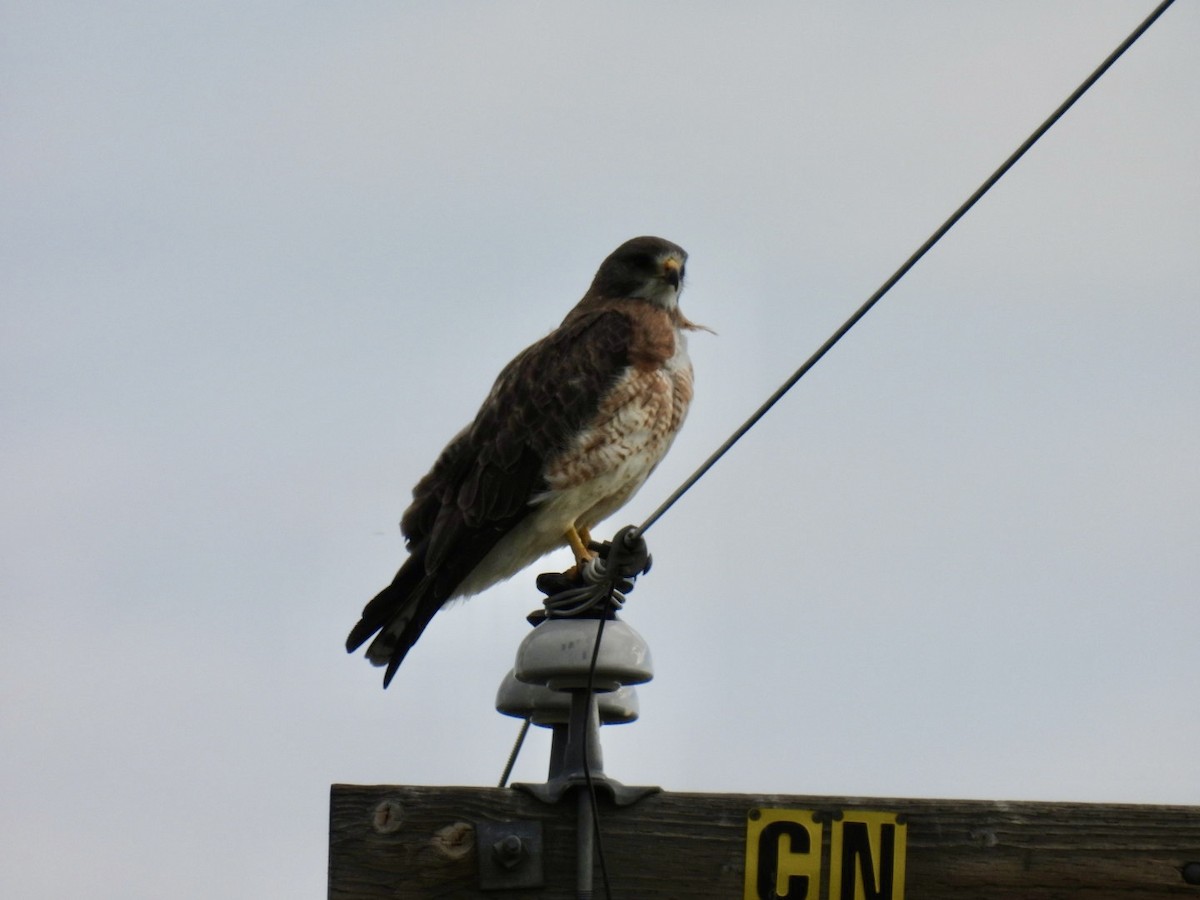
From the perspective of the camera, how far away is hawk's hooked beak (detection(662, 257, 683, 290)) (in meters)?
6.21

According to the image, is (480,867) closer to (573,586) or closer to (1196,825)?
(573,586)

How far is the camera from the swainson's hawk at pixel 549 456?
18.1 feet

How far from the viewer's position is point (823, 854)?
8.88 feet

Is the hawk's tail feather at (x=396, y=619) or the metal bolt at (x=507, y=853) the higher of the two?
the hawk's tail feather at (x=396, y=619)

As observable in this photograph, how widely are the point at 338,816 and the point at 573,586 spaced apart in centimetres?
89

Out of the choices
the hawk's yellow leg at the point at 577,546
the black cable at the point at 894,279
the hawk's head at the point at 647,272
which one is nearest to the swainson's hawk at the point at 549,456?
the hawk's yellow leg at the point at 577,546

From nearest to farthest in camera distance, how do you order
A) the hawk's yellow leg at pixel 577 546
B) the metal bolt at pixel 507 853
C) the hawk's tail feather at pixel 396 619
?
1. the metal bolt at pixel 507 853
2. the hawk's tail feather at pixel 396 619
3. the hawk's yellow leg at pixel 577 546

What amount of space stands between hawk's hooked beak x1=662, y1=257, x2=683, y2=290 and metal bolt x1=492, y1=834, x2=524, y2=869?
3731 mm

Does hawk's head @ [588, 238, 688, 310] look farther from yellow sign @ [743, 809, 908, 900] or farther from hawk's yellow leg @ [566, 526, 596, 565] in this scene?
yellow sign @ [743, 809, 908, 900]

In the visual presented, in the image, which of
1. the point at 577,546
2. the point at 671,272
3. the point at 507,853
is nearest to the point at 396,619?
the point at 577,546

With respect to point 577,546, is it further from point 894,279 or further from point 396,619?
point 894,279

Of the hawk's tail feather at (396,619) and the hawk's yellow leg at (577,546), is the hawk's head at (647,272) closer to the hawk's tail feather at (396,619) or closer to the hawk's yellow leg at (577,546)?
the hawk's yellow leg at (577,546)

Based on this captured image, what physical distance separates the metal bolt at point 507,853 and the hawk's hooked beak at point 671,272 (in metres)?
3.73

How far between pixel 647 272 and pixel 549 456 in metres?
0.98
